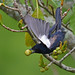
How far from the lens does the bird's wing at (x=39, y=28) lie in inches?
75.6

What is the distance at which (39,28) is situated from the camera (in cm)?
198

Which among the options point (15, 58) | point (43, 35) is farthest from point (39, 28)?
point (15, 58)

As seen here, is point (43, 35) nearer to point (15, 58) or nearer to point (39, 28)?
point (39, 28)

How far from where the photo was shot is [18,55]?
5.22 meters

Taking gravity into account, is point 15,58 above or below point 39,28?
below

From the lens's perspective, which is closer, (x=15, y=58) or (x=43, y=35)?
(x=43, y=35)

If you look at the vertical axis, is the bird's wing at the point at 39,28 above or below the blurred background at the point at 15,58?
above

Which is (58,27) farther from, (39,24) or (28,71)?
(28,71)

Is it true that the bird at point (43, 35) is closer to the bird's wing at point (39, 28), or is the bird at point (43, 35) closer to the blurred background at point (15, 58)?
the bird's wing at point (39, 28)

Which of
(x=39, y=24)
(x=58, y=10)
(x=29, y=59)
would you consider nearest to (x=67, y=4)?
(x=58, y=10)

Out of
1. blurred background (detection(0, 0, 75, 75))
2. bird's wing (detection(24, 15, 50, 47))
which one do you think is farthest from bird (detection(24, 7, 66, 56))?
blurred background (detection(0, 0, 75, 75))

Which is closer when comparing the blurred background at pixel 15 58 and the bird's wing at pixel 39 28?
the bird's wing at pixel 39 28

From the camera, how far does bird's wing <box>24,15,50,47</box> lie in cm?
192

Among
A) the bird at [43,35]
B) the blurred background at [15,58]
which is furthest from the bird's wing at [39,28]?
the blurred background at [15,58]
